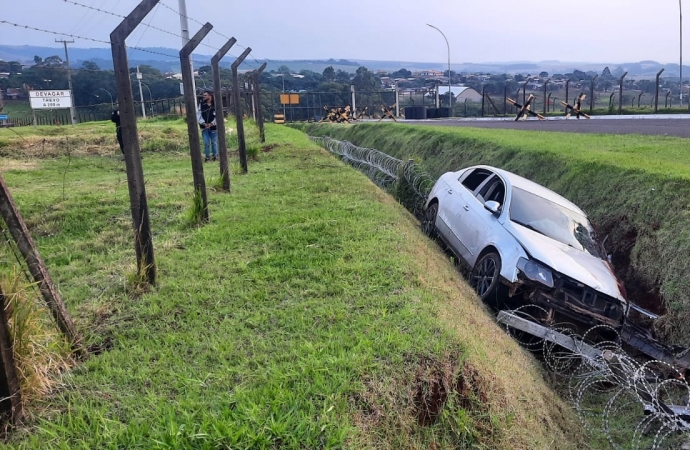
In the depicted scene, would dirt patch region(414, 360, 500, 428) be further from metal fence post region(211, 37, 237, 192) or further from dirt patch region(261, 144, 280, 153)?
dirt patch region(261, 144, 280, 153)

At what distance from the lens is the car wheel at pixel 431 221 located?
9.52 m

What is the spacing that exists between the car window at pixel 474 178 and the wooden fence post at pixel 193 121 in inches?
165

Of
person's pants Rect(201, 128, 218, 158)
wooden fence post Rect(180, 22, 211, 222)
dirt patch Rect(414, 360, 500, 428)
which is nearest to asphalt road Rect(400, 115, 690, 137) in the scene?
person's pants Rect(201, 128, 218, 158)

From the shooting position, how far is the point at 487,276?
6883 millimetres

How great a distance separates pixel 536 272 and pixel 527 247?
1.30 ft

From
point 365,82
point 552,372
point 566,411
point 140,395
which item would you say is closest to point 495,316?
point 552,372

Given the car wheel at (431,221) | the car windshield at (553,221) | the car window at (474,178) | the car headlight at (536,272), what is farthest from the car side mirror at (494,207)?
the car wheel at (431,221)

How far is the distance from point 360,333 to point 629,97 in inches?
1229

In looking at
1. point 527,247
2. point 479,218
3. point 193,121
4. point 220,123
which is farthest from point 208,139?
point 527,247

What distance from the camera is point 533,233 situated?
682 cm

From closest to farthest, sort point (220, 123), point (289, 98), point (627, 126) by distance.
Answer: point (220, 123), point (627, 126), point (289, 98)

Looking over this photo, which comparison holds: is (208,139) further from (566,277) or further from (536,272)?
(566,277)

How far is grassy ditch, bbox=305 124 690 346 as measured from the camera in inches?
264

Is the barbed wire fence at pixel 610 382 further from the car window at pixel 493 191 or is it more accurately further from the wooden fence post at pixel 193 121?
the wooden fence post at pixel 193 121
